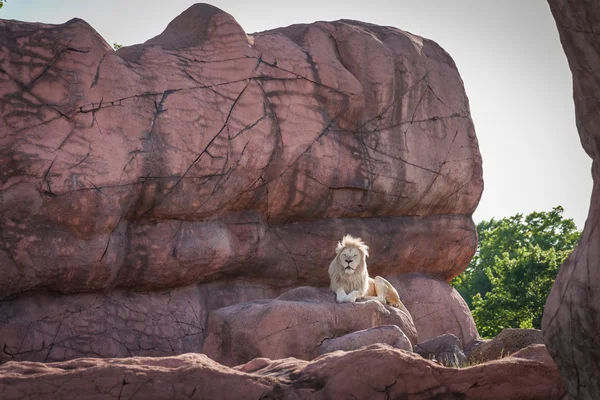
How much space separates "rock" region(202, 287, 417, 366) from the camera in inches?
468

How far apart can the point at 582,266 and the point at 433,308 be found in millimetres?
10052

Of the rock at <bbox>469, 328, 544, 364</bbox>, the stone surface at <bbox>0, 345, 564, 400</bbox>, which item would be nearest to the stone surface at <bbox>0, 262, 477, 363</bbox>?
the rock at <bbox>469, 328, 544, 364</bbox>

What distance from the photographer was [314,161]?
50.4 feet

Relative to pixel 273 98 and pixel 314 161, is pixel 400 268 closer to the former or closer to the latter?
pixel 314 161

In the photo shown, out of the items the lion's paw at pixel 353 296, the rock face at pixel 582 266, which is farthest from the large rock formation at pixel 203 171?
the rock face at pixel 582 266

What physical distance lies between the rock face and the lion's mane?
24.0ft

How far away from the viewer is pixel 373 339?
1131 cm

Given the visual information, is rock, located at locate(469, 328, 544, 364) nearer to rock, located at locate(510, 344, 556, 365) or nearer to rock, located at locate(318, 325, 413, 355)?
rock, located at locate(318, 325, 413, 355)

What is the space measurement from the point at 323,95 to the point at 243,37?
176 cm

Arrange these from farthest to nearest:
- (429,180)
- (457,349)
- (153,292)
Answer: (429,180) → (153,292) → (457,349)

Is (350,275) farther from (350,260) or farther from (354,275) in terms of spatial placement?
(350,260)

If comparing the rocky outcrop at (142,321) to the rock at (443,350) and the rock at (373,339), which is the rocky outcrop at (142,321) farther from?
the rock at (443,350)

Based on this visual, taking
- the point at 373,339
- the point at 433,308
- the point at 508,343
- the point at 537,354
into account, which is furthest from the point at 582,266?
the point at 433,308

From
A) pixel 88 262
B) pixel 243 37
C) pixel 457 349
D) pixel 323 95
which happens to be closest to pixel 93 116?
pixel 88 262
